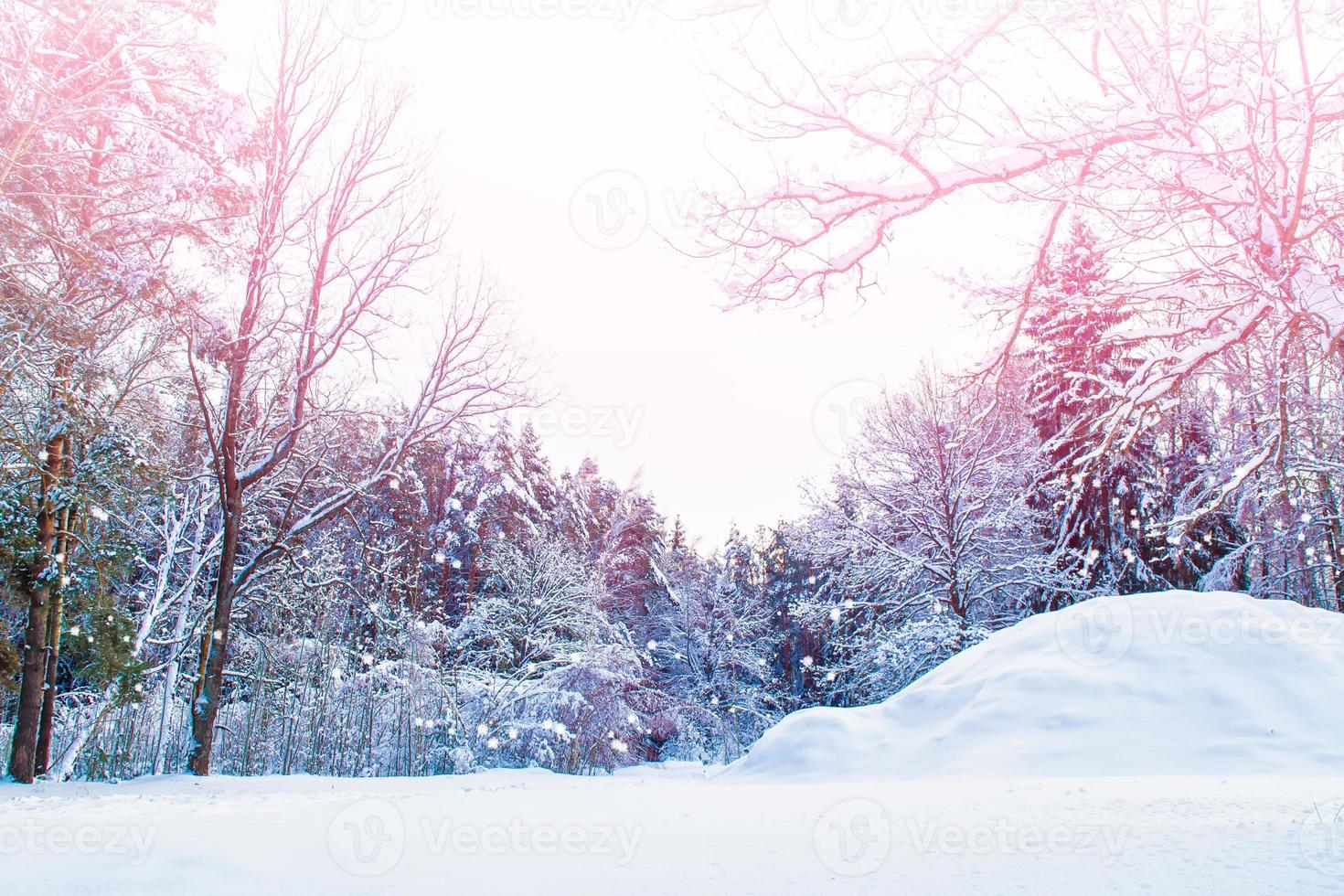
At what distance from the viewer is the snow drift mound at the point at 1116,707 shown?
18.8 feet

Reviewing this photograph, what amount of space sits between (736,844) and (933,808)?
4.08ft

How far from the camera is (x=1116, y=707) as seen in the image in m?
6.37

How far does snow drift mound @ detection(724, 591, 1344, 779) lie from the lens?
573 cm

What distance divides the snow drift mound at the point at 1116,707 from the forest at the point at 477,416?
3.35 feet

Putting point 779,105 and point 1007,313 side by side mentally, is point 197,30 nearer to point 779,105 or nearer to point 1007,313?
point 779,105

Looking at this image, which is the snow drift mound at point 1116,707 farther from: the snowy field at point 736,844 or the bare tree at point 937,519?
the bare tree at point 937,519

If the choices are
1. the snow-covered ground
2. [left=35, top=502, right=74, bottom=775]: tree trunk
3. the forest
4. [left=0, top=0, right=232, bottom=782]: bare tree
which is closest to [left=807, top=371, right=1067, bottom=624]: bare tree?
the forest

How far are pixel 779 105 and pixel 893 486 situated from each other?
13.2 m

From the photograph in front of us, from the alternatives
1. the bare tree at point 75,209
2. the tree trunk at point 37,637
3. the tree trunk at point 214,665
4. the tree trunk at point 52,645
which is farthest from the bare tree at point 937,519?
the tree trunk at point 37,637

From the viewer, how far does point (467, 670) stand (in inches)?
691

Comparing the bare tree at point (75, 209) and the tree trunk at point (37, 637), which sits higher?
the bare tree at point (75, 209)

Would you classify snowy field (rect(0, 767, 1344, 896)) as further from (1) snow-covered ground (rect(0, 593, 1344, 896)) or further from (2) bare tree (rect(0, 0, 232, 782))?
(2) bare tree (rect(0, 0, 232, 782))

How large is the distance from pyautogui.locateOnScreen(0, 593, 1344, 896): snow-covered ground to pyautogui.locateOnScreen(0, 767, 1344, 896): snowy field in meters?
0.02

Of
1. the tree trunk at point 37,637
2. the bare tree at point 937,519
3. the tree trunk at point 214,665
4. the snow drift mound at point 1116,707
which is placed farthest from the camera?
the bare tree at point 937,519
